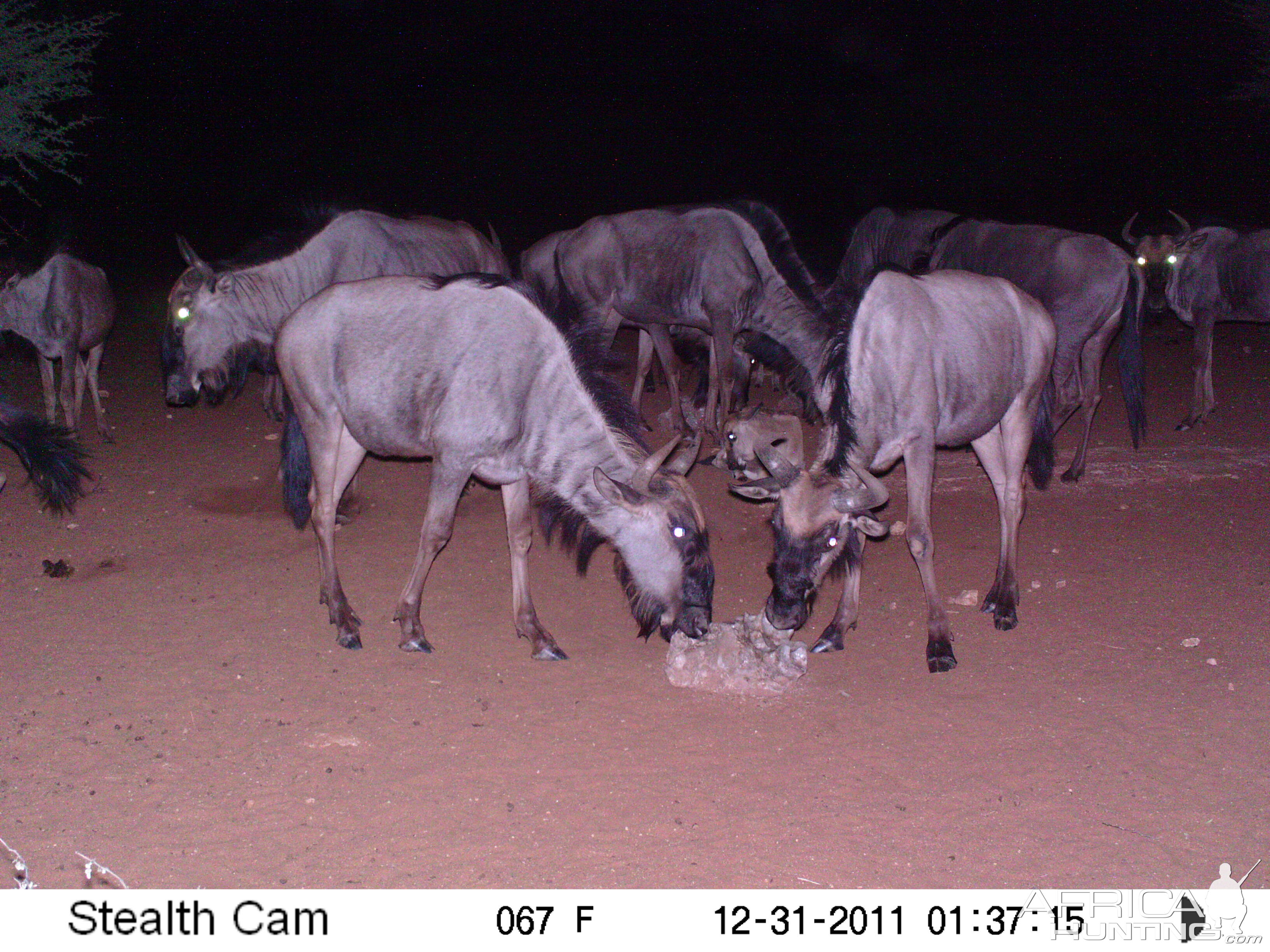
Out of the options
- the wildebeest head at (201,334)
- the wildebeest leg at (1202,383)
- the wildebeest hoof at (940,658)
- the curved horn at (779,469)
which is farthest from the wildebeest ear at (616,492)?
the wildebeest leg at (1202,383)

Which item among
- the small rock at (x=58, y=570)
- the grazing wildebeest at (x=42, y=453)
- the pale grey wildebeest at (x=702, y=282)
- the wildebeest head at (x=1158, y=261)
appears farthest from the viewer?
the wildebeest head at (x=1158, y=261)

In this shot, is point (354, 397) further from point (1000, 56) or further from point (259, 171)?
point (1000, 56)

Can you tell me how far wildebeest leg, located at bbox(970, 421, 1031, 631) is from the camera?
19.0 feet

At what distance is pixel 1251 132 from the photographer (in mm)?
28500

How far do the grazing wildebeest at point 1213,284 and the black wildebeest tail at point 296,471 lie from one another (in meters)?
7.85

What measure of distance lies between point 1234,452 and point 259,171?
33.7 metres

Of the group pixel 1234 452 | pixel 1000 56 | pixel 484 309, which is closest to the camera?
pixel 484 309

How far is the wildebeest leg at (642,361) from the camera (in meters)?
10.2

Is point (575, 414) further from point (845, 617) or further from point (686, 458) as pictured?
point (845, 617)

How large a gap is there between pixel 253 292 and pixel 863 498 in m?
4.60

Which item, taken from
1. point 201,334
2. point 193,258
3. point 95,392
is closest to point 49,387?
point 95,392

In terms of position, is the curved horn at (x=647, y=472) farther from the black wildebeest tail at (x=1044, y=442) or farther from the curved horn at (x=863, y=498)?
the black wildebeest tail at (x=1044, y=442)

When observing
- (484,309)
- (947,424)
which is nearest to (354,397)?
(484,309)

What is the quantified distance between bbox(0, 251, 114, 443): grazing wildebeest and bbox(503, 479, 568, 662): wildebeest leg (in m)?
4.92
